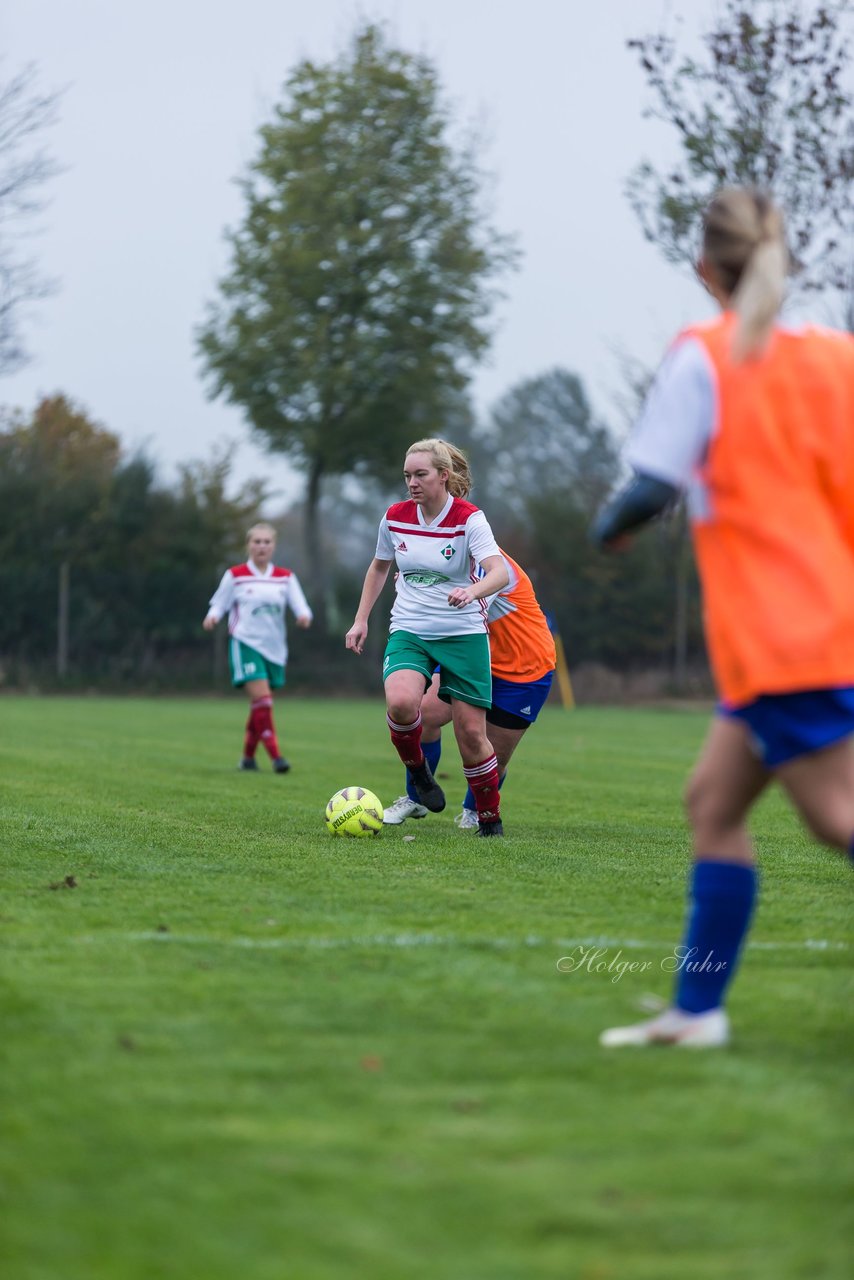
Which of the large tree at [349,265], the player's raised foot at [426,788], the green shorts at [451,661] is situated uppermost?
the large tree at [349,265]

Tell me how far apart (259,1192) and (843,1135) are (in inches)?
42.6

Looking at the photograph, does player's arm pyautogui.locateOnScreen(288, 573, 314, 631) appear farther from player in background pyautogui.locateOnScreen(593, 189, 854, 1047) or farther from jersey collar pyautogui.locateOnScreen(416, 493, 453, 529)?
player in background pyautogui.locateOnScreen(593, 189, 854, 1047)

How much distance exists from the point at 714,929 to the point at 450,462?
14.7 feet

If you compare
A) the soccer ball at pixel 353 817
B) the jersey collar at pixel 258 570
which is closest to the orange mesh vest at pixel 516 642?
the soccer ball at pixel 353 817

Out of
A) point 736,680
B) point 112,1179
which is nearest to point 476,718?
point 736,680

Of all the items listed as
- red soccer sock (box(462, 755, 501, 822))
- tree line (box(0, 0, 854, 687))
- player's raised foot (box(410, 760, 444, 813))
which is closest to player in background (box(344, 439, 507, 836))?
red soccer sock (box(462, 755, 501, 822))

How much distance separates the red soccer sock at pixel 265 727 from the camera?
1190cm

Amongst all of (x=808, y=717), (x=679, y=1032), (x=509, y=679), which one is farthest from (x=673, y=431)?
(x=509, y=679)

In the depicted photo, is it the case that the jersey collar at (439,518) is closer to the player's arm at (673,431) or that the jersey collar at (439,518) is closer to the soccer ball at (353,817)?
the soccer ball at (353,817)

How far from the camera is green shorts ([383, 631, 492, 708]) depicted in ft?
24.6

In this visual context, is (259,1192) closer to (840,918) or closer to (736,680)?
(736,680)

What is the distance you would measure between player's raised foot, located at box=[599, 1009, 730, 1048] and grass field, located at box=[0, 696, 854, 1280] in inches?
2.5

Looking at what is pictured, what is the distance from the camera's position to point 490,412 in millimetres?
88812

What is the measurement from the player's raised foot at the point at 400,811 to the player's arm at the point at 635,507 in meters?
4.76
